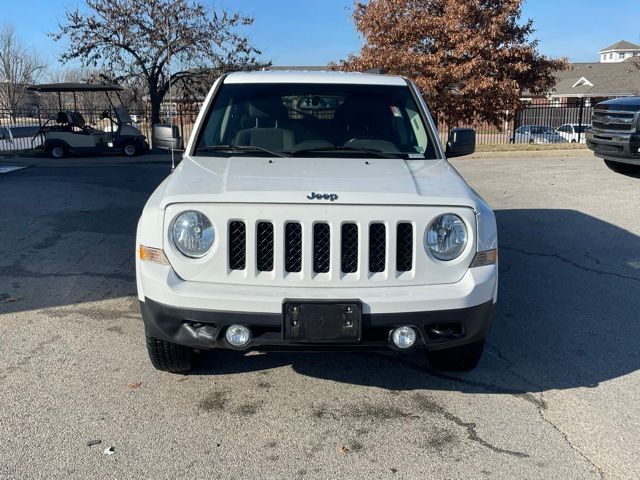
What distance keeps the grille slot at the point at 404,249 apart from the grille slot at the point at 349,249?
23cm

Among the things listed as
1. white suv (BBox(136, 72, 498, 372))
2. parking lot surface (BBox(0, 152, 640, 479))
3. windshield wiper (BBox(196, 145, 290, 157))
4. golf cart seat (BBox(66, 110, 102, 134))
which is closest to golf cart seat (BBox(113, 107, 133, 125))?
golf cart seat (BBox(66, 110, 102, 134))

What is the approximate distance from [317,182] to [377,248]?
514mm

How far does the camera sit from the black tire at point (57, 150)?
1920cm

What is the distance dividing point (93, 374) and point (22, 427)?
0.68m

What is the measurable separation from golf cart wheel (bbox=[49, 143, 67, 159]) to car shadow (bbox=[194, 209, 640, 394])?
1621cm

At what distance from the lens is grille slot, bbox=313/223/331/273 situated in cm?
325

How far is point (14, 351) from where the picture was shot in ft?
14.1

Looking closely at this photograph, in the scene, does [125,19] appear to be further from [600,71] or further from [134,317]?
[600,71]

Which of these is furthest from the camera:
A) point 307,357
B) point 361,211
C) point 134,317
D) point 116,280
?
point 116,280

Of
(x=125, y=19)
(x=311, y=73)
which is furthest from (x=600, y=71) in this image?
(x=311, y=73)

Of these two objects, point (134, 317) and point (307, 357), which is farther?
point (134, 317)

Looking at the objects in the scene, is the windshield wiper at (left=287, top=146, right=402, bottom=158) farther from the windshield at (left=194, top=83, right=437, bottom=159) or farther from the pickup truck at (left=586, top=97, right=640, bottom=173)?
the pickup truck at (left=586, top=97, right=640, bottom=173)

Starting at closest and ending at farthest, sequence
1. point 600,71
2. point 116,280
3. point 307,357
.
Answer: point 307,357, point 116,280, point 600,71

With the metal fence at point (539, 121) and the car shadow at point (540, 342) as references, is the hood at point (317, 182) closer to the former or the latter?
the car shadow at point (540, 342)
